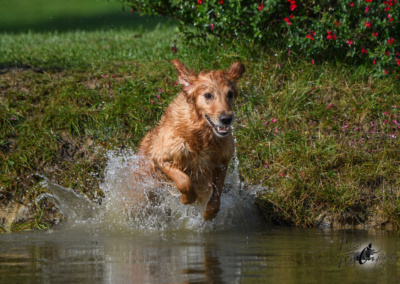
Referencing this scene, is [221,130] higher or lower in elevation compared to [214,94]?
lower

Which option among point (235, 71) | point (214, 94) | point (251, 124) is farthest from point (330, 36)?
point (214, 94)

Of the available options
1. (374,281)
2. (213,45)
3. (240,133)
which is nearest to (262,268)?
(374,281)

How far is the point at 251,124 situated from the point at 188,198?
188 centimetres

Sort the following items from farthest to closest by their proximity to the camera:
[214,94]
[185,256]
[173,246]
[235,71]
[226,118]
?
[235,71], [214,94], [226,118], [173,246], [185,256]

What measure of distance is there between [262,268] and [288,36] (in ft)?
16.6

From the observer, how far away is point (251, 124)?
25.6 ft

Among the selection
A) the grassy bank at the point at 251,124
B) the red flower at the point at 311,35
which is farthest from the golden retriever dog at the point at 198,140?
the red flower at the point at 311,35

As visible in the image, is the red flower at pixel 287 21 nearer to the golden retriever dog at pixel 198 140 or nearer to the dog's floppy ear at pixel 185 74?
the golden retriever dog at pixel 198 140

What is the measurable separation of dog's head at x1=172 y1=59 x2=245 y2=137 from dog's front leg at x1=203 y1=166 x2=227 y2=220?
0.64m

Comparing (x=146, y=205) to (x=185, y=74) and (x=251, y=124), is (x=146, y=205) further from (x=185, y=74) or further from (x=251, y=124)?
(x=251, y=124)

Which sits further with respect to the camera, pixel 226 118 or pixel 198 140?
pixel 198 140

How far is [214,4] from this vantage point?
856 centimetres

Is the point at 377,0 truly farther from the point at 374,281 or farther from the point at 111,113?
the point at 374,281

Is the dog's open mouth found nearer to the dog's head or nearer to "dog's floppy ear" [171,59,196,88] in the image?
the dog's head
